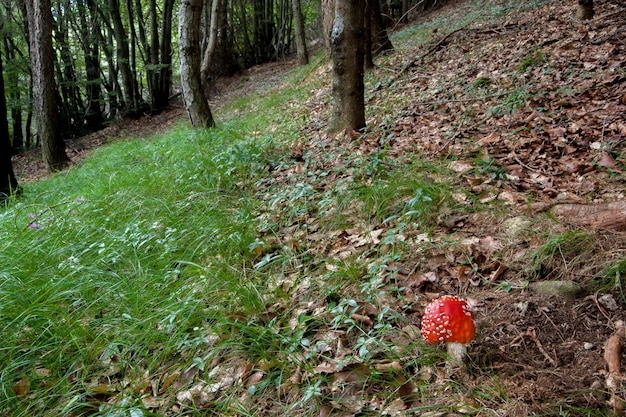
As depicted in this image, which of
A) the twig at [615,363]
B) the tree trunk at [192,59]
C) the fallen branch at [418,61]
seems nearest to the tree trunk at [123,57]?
the tree trunk at [192,59]

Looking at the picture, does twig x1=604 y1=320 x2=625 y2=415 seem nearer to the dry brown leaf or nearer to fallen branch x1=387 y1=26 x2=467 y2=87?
the dry brown leaf

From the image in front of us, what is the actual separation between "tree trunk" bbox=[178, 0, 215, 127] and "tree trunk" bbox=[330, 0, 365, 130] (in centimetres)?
343

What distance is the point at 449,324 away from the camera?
1791 mm

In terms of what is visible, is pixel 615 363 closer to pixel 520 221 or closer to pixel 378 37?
pixel 520 221

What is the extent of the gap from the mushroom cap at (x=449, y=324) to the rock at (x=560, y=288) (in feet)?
2.04

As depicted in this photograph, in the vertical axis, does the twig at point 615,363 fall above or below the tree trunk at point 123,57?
below

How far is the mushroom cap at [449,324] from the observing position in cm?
179

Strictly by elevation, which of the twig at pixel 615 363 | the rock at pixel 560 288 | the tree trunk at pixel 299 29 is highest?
the tree trunk at pixel 299 29

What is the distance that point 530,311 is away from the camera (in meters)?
2.10

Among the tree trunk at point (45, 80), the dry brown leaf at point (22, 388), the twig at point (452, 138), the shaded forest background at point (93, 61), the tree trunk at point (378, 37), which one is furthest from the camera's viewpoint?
the shaded forest background at point (93, 61)

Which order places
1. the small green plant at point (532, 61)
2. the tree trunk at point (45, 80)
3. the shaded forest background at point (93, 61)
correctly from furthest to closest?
the shaded forest background at point (93, 61) → the tree trunk at point (45, 80) → the small green plant at point (532, 61)

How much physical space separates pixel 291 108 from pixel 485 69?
4098 mm

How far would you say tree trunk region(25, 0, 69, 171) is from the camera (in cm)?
915

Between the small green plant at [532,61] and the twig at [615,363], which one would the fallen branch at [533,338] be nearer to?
the twig at [615,363]
